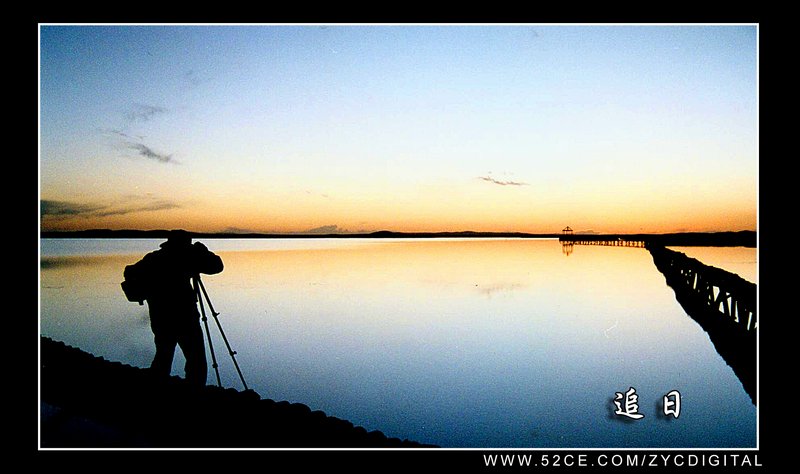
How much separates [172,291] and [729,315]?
12257 millimetres

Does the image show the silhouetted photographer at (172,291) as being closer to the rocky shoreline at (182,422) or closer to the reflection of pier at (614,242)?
the rocky shoreline at (182,422)

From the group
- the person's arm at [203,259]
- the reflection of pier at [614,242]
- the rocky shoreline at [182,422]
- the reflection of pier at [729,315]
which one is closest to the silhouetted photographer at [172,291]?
the person's arm at [203,259]

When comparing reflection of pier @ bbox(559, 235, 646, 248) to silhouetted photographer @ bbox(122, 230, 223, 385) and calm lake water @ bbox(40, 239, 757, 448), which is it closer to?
calm lake water @ bbox(40, 239, 757, 448)

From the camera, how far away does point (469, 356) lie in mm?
12539

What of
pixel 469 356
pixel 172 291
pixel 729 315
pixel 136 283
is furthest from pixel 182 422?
pixel 729 315

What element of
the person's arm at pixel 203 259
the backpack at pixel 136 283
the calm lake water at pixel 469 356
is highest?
the person's arm at pixel 203 259

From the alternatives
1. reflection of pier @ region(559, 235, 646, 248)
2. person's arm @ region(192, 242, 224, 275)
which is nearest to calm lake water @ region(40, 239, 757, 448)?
person's arm @ region(192, 242, 224, 275)

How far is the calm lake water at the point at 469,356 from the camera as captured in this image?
851 cm

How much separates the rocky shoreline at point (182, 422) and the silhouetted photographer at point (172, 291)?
42 centimetres

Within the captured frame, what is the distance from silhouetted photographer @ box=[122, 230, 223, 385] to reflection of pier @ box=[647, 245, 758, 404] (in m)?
6.73

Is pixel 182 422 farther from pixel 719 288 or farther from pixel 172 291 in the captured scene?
pixel 719 288
